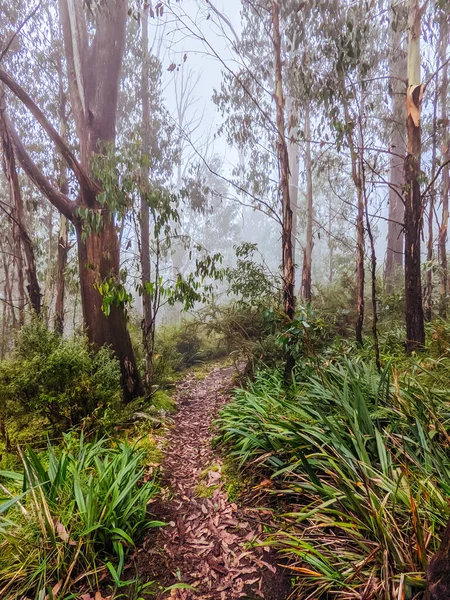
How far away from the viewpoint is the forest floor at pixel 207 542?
1.84 meters

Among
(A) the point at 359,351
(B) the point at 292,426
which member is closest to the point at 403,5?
(A) the point at 359,351

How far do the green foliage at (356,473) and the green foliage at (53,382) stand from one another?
156cm

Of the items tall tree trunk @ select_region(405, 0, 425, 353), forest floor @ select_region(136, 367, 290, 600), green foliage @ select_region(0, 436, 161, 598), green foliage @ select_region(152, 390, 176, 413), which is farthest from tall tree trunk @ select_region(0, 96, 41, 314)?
tall tree trunk @ select_region(405, 0, 425, 353)

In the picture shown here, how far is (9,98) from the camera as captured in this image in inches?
328

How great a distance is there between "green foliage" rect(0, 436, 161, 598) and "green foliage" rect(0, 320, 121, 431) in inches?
35.6

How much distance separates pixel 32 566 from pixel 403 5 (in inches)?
315

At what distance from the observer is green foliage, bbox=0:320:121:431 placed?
3.16m

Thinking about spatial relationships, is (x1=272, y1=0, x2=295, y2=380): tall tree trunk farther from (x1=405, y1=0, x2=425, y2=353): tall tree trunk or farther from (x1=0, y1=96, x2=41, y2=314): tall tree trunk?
(x1=0, y1=96, x2=41, y2=314): tall tree trunk

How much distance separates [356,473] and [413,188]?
3851 mm

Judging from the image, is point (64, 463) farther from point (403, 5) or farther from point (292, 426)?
point (403, 5)

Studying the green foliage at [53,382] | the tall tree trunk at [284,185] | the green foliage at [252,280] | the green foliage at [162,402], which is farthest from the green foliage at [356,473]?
the green foliage at [252,280]

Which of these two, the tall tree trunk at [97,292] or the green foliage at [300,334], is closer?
the green foliage at [300,334]

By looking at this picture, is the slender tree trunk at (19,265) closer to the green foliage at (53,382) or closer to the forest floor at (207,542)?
the green foliage at (53,382)

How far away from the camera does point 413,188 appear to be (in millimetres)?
4195
